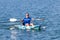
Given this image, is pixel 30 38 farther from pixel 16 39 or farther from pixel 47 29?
pixel 47 29

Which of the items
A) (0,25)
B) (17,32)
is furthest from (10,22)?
(17,32)

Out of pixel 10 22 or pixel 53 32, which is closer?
pixel 53 32

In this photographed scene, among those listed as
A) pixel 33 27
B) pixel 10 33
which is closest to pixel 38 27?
pixel 33 27

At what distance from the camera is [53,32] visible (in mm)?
39969

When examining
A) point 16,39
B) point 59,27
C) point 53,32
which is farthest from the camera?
point 59,27

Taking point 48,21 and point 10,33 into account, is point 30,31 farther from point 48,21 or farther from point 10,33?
point 48,21

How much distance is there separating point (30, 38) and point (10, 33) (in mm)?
3633

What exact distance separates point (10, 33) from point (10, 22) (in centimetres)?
711

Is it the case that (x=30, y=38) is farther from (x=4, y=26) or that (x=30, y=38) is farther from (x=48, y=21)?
(x=48, y=21)

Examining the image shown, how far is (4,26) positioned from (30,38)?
757cm

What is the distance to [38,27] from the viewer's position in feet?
133

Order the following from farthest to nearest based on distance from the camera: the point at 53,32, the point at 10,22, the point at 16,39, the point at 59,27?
the point at 10,22 → the point at 59,27 → the point at 53,32 → the point at 16,39

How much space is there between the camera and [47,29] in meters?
41.8

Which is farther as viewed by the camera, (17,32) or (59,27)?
(59,27)
